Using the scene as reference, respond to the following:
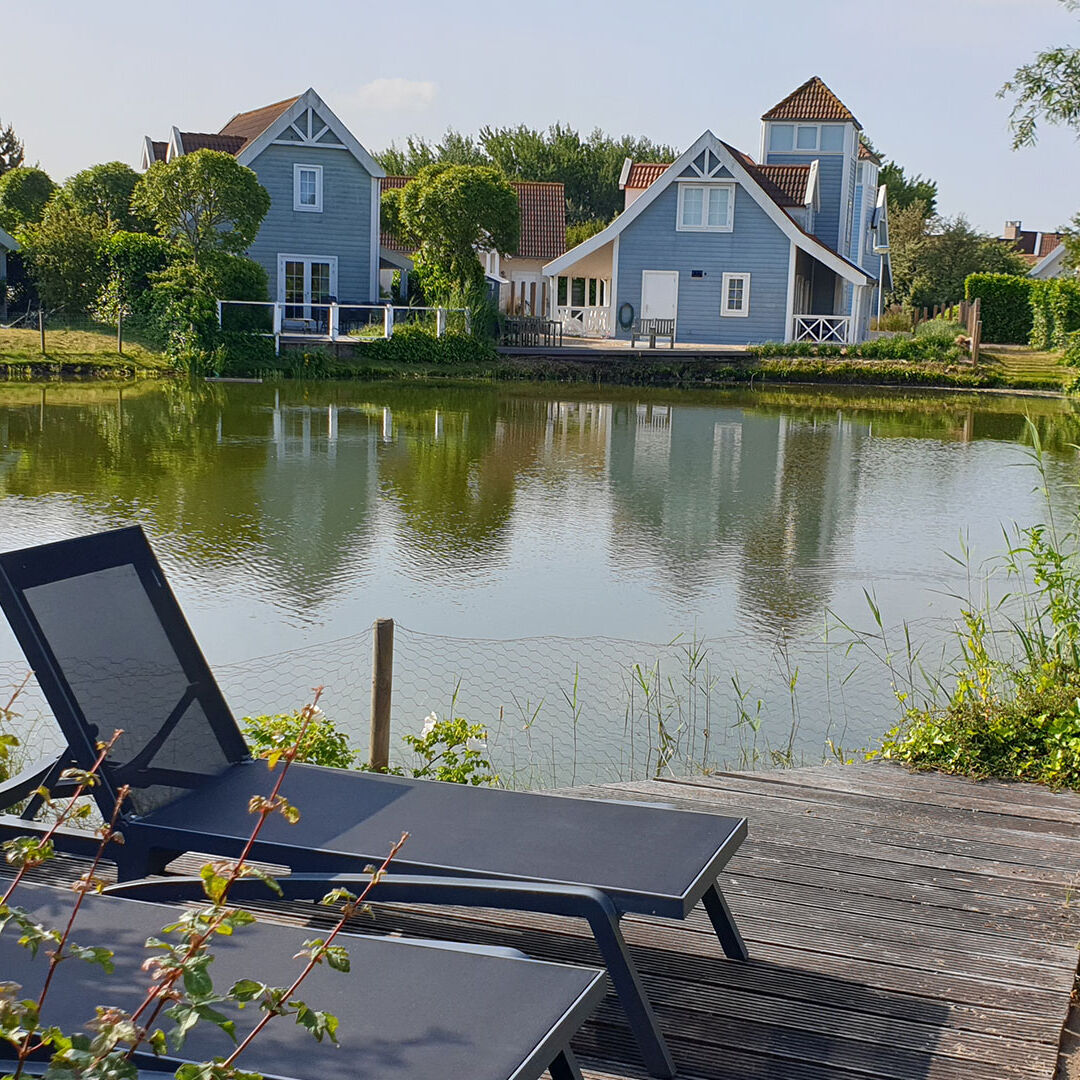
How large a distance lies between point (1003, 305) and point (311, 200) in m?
23.7

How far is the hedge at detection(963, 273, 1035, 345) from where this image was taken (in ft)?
145

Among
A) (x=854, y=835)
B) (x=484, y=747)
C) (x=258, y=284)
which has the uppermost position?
(x=258, y=284)

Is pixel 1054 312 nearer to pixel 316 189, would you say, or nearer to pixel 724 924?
pixel 316 189

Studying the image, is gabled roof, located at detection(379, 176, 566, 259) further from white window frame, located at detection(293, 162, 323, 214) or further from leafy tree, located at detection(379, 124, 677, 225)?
leafy tree, located at detection(379, 124, 677, 225)

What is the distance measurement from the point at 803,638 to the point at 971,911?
211 inches

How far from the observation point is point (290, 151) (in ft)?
117

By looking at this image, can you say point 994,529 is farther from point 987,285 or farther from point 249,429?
point 987,285

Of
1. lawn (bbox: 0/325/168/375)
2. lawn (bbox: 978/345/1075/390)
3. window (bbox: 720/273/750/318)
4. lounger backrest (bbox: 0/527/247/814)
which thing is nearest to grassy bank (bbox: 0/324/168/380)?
lawn (bbox: 0/325/168/375)

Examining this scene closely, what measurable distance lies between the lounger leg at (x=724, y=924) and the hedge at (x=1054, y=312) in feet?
125

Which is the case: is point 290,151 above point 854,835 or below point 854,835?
above

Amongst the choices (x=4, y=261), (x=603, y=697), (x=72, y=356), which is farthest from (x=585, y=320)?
(x=603, y=697)

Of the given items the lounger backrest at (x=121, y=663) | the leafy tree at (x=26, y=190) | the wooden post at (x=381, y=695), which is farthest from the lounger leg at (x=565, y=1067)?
the leafy tree at (x=26, y=190)

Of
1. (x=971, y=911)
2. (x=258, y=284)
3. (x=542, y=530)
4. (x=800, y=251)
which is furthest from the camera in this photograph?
(x=800, y=251)

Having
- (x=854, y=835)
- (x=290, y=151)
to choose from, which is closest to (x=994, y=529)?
(x=854, y=835)
